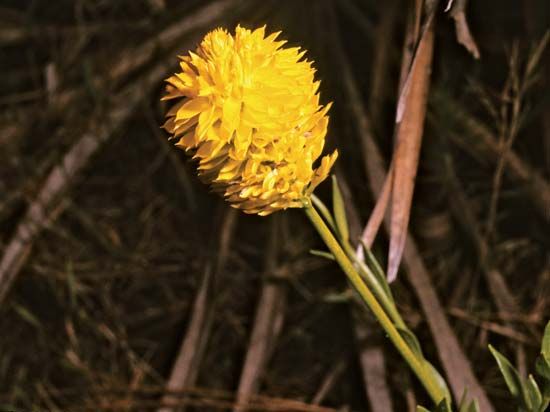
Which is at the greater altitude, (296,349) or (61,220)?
(61,220)

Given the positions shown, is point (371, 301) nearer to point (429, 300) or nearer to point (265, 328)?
point (429, 300)

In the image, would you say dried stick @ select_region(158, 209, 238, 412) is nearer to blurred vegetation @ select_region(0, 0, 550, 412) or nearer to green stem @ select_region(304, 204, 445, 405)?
blurred vegetation @ select_region(0, 0, 550, 412)

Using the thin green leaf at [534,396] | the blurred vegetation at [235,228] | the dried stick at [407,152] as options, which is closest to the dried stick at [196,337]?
the blurred vegetation at [235,228]

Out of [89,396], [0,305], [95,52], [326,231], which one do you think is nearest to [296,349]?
[89,396]

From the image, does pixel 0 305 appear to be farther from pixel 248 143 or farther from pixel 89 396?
pixel 248 143

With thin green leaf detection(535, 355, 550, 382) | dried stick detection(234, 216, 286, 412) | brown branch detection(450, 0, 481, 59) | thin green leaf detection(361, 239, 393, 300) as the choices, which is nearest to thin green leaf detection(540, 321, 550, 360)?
thin green leaf detection(535, 355, 550, 382)

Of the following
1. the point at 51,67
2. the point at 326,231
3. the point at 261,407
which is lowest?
the point at 261,407

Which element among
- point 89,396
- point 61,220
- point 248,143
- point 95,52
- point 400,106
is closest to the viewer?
point 248,143
